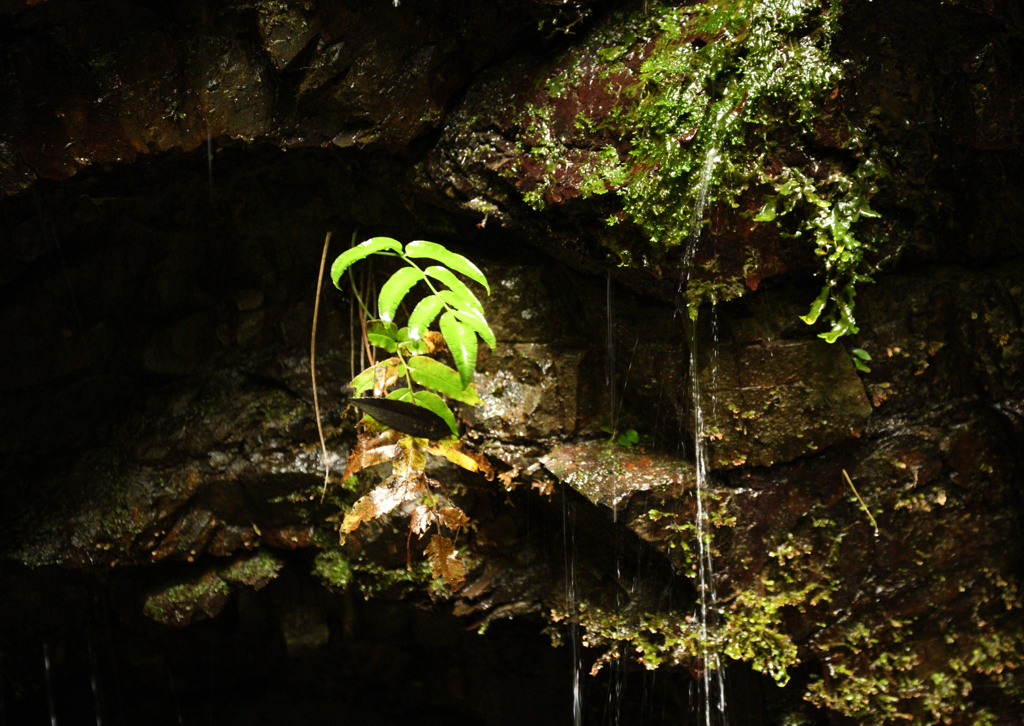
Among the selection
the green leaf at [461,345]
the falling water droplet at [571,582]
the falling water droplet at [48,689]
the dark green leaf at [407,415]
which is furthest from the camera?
the falling water droplet at [48,689]

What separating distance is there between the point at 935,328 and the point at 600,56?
1.80 m

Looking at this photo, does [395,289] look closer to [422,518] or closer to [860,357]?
[422,518]

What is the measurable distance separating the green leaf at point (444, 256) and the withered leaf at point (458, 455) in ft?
2.22

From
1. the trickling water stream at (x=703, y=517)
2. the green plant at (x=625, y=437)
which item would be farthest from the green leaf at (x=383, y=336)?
the trickling water stream at (x=703, y=517)

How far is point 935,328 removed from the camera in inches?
111

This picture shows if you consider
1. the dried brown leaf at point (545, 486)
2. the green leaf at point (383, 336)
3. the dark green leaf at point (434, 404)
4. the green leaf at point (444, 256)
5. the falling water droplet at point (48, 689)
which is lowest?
the falling water droplet at point (48, 689)

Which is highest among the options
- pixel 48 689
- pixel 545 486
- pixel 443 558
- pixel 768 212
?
pixel 768 212

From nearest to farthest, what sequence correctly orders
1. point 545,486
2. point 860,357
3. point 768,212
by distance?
point 768,212 → point 860,357 → point 545,486

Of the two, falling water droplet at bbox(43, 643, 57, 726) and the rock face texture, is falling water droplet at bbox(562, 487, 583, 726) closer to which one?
the rock face texture

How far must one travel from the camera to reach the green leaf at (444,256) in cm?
239

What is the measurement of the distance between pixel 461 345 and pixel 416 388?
64 centimetres

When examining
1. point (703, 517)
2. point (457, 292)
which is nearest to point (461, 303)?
point (457, 292)

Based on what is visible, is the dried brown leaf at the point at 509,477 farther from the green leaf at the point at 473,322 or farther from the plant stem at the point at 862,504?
the plant stem at the point at 862,504

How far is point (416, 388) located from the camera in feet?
9.35
